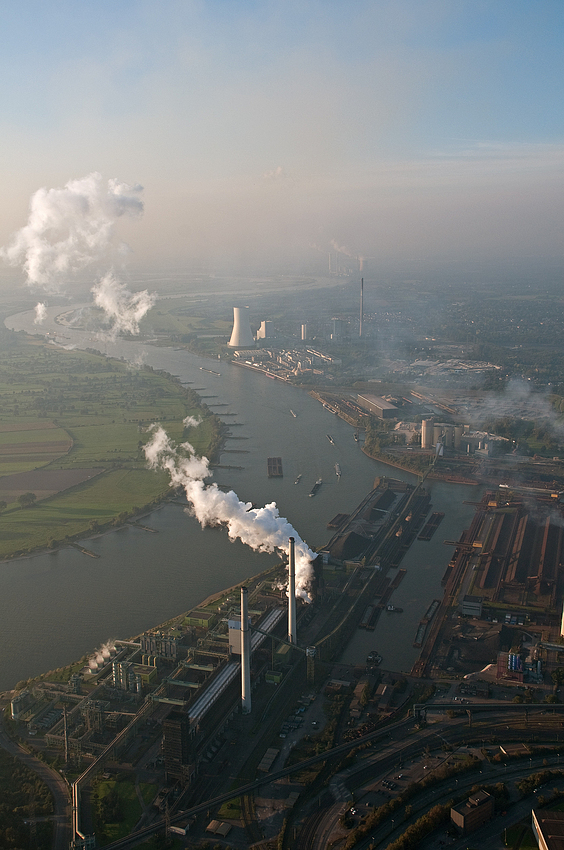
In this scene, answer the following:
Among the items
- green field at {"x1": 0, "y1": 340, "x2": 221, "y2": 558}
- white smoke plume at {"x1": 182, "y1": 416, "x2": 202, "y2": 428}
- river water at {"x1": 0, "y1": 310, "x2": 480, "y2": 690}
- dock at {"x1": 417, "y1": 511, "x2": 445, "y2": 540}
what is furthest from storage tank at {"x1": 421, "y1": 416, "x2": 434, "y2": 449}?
white smoke plume at {"x1": 182, "y1": 416, "x2": 202, "y2": 428}

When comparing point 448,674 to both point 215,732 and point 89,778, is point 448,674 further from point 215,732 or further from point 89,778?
point 89,778

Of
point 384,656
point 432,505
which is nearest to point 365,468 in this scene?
point 432,505

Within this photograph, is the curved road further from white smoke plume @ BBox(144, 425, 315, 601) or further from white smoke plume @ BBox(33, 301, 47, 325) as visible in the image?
white smoke plume @ BBox(33, 301, 47, 325)

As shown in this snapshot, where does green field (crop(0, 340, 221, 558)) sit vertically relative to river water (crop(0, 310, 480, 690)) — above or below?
above

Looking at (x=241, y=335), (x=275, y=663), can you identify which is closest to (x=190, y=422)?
(x=275, y=663)

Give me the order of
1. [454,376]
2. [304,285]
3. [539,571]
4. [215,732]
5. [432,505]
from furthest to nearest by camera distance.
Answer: [304,285] → [454,376] → [432,505] → [539,571] → [215,732]

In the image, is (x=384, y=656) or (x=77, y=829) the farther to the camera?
(x=384, y=656)

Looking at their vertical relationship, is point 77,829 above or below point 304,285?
below
